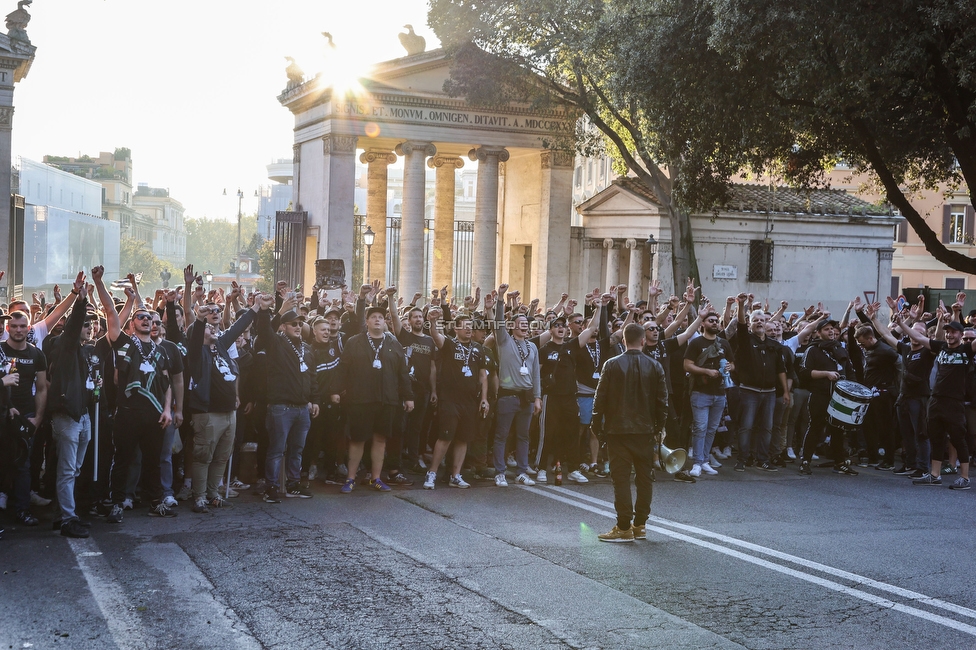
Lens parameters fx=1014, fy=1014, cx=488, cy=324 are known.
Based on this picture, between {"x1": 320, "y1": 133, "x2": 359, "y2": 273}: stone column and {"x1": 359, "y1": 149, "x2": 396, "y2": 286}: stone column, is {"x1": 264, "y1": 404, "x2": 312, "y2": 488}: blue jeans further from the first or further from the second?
{"x1": 359, "y1": 149, "x2": 396, "y2": 286}: stone column

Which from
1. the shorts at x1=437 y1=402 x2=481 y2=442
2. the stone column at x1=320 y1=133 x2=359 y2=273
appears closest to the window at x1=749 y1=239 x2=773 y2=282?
the stone column at x1=320 y1=133 x2=359 y2=273

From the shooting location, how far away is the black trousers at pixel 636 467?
353 inches

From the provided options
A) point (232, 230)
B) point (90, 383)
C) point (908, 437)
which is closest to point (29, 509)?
point (90, 383)

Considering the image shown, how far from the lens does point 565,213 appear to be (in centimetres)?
3147

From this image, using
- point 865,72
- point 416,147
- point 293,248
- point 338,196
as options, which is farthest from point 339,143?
point 865,72

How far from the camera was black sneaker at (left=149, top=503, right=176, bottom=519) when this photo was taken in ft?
30.6

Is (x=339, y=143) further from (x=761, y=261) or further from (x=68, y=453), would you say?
(x=68, y=453)

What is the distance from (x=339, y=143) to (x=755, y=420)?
19000 millimetres

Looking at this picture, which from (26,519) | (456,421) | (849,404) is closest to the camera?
(26,519)

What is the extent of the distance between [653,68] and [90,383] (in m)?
12.7

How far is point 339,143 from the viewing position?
2959cm

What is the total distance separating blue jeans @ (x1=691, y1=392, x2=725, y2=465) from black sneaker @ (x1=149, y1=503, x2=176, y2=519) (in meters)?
6.51

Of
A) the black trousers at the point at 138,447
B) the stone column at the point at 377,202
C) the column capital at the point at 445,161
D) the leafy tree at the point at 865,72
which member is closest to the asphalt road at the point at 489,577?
the black trousers at the point at 138,447

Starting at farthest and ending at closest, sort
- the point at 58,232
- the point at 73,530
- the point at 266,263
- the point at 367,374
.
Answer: the point at 266,263 < the point at 58,232 < the point at 367,374 < the point at 73,530
